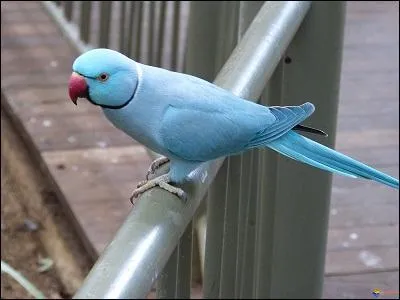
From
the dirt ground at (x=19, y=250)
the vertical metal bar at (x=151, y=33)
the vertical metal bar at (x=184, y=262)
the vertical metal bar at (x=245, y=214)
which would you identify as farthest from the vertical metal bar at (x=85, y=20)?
the vertical metal bar at (x=184, y=262)

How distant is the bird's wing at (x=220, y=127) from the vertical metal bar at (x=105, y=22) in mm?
2322

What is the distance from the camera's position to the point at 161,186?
45.6 inches

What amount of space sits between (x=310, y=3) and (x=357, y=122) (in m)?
1.66

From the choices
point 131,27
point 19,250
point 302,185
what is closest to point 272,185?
point 302,185

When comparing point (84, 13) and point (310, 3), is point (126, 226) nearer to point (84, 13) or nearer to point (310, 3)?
point (310, 3)

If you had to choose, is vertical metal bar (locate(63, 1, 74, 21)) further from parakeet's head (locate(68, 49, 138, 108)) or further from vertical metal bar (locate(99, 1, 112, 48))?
parakeet's head (locate(68, 49, 138, 108))

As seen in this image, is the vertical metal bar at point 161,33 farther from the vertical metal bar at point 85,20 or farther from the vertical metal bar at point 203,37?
the vertical metal bar at point 203,37

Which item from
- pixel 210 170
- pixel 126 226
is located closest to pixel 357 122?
pixel 210 170

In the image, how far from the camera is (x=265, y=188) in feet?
6.41

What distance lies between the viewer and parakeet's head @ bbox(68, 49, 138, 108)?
1.10 metres

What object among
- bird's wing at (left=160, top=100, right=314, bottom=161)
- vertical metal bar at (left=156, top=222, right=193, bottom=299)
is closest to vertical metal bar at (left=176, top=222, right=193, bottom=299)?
vertical metal bar at (left=156, top=222, right=193, bottom=299)

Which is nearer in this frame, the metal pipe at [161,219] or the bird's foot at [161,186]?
the metal pipe at [161,219]

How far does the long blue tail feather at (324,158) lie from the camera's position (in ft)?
4.06

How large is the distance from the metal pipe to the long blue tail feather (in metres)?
0.10
